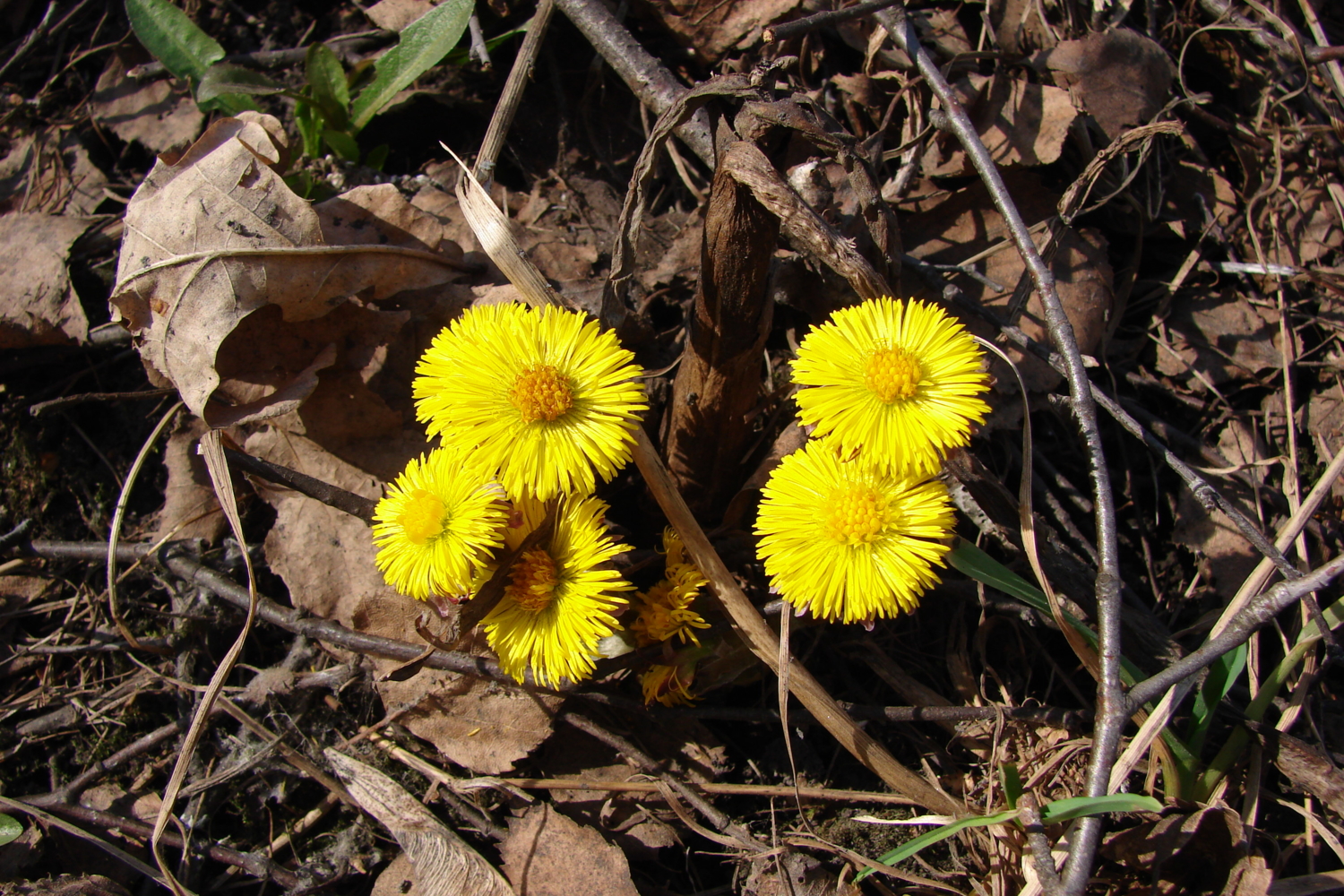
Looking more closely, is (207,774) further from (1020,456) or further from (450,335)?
(1020,456)

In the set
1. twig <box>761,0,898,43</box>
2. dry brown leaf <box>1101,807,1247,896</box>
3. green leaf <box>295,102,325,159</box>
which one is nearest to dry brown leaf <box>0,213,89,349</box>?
green leaf <box>295,102,325,159</box>

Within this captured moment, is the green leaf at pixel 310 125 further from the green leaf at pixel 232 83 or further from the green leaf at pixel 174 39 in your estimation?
the green leaf at pixel 174 39

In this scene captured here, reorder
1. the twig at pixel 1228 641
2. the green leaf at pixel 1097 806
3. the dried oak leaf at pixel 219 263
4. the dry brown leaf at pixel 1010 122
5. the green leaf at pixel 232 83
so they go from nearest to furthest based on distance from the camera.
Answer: the green leaf at pixel 1097 806
the twig at pixel 1228 641
the dried oak leaf at pixel 219 263
the dry brown leaf at pixel 1010 122
the green leaf at pixel 232 83

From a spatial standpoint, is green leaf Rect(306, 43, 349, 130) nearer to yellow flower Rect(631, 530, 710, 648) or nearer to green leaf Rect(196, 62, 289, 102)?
green leaf Rect(196, 62, 289, 102)

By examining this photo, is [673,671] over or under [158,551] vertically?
over

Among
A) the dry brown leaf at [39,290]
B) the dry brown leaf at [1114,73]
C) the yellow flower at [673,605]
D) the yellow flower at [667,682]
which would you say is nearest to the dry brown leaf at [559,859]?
the yellow flower at [667,682]

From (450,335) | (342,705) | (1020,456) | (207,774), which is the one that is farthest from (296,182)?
A: (1020,456)

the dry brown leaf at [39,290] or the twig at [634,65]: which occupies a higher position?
the twig at [634,65]
